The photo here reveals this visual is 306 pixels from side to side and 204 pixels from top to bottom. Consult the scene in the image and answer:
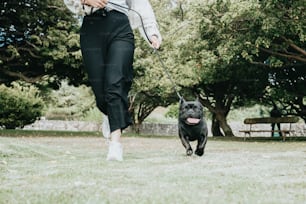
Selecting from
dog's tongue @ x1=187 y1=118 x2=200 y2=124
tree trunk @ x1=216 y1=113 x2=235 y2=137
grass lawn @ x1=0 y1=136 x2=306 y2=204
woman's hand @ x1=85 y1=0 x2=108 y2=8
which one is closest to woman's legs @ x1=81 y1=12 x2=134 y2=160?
woman's hand @ x1=85 y1=0 x2=108 y2=8

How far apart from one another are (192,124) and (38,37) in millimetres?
11743

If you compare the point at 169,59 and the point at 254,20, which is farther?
the point at 169,59

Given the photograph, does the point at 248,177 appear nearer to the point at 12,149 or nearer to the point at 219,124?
the point at 12,149

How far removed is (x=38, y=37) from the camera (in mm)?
17156

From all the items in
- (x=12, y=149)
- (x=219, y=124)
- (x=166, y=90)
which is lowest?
(x=219, y=124)

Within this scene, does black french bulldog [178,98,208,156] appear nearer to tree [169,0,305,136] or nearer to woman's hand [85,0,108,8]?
woman's hand [85,0,108,8]

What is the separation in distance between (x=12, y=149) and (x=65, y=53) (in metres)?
10.6

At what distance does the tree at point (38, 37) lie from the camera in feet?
55.9

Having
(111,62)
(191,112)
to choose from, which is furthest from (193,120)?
(111,62)

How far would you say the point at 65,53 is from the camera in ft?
55.1

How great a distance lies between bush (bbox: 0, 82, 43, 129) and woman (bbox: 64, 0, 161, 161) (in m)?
22.6

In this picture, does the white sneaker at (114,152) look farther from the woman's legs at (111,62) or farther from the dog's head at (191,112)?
the dog's head at (191,112)

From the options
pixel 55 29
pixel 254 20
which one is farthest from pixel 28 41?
pixel 254 20

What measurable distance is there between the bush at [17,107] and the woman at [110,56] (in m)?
22.6
